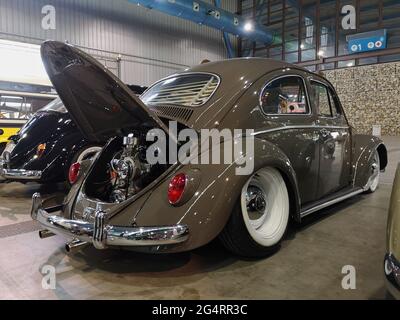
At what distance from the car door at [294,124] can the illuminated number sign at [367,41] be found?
11929 millimetres

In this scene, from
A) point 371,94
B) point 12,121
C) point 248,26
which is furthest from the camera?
point 248,26

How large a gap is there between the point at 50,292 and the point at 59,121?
3.24m

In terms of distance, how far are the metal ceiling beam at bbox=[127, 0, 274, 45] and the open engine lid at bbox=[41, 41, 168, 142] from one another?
9.59 m

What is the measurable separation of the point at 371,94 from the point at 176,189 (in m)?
14.1

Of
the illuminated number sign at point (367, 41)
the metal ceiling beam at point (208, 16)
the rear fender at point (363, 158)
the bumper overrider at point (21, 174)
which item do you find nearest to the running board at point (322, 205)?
the rear fender at point (363, 158)

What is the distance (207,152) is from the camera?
2348 millimetres

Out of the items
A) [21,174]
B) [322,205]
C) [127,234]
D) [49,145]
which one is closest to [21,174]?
[21,174]

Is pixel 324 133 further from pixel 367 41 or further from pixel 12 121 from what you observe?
pixel 367 41

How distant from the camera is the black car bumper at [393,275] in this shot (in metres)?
1.39

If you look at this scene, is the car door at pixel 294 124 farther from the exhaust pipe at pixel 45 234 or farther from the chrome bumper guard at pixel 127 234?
the exhaust pipe at pixel 45 234

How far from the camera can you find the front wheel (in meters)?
2.33

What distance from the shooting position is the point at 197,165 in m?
2.28
